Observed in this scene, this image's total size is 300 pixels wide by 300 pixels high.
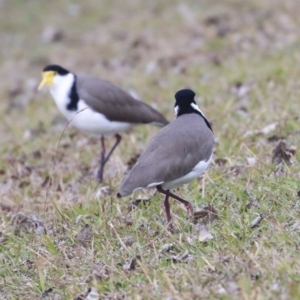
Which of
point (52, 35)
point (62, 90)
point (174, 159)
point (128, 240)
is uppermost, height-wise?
point (174, 159)

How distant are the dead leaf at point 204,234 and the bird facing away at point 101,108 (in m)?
2.60

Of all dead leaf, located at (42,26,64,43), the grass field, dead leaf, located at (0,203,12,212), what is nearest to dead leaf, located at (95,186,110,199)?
the grass field

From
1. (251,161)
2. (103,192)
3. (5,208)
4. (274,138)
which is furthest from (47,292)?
(274,138)

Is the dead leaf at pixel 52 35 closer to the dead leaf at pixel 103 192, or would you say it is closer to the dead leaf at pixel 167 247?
the dead leaf at pixel 103 192

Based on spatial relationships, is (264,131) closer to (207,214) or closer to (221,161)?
(221,161)

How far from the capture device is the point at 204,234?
484 centimetres

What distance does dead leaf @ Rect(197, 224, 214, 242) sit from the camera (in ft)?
15.7

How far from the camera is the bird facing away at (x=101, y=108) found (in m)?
7.52

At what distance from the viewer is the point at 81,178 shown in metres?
7.30

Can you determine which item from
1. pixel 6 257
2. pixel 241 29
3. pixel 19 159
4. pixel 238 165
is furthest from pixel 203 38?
pixel 6 257

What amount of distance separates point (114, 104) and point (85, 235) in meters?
2.55

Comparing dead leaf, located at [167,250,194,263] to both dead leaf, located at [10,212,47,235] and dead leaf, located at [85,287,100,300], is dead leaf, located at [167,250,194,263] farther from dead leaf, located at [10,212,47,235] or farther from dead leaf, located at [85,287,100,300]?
dead leaf, located at [10,212,47,235]

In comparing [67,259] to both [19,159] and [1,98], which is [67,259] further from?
[1,98]

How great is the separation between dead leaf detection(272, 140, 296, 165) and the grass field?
0.05 ft
